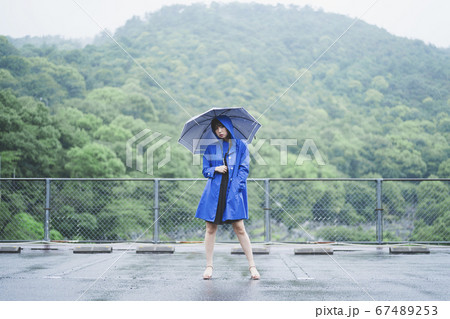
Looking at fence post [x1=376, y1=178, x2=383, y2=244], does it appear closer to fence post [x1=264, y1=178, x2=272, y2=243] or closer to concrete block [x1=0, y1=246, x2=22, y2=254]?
fence post [x1=264, y1=178, x2=272, y2=243]

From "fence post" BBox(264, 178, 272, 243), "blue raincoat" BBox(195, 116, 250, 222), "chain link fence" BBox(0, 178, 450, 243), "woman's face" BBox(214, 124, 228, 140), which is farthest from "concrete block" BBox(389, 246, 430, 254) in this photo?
"woman's face" BBox(214, 124, 228, 140)

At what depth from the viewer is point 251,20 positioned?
268ft

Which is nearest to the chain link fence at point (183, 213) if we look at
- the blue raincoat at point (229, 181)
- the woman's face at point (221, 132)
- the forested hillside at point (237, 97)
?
the blue raincoat at point (229, 181)

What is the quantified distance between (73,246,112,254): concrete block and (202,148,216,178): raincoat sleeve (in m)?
4.20

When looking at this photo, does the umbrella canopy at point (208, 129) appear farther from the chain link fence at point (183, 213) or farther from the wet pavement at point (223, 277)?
the chain link fence at point (183, 213)

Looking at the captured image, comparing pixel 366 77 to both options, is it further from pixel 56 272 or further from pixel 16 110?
pixel 56 272

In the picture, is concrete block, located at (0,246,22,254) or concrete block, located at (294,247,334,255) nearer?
concrete block, located at (294,247,334,255)

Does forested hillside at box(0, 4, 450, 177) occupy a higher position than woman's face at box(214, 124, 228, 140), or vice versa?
forested hillside at box(0, 4, 450, 177)

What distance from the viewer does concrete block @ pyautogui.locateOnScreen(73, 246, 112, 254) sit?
9.10m

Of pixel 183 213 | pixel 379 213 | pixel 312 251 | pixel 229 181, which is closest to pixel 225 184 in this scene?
pixel 229 181

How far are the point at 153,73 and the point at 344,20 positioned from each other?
100ft

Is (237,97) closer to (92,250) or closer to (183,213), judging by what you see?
(183,213)

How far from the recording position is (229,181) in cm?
563

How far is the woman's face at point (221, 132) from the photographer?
5750 mm
